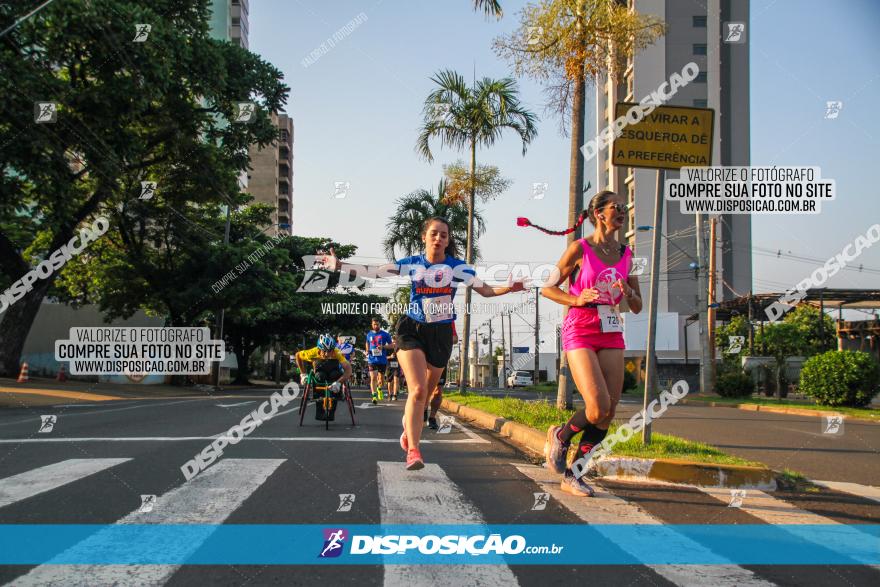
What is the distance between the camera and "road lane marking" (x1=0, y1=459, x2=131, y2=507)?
499 centimetres

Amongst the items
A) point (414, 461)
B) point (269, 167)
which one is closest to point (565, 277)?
point (414, 461)

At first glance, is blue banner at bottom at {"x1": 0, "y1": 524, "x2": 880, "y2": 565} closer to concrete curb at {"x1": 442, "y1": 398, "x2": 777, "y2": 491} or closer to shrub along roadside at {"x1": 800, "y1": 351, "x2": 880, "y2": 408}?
concrete curb at {"x1": 442, "y1": 398, "x2": 777, "y2": 491}

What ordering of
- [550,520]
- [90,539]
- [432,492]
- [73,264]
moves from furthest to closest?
[73,264]
[432,492]
[550,520]
[90,539]

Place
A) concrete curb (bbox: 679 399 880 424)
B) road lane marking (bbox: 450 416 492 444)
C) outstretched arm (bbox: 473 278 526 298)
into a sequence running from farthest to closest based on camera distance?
concrete curb (bbox: 679 399 880 424)
road lane marking (bbox: 450 416 492 444)
outstretched arm (bbox: 473 278 526 298)

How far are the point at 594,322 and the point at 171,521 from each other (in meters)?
3.00

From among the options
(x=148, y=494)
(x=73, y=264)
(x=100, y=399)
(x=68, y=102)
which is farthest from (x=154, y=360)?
(x=148, y=494)

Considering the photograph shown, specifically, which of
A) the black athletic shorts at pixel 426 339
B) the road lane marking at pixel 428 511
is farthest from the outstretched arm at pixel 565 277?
the road lane marking at pixel 428 511

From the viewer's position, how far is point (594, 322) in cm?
531

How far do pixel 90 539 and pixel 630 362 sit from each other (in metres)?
43.7

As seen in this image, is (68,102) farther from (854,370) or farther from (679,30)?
(679,30)

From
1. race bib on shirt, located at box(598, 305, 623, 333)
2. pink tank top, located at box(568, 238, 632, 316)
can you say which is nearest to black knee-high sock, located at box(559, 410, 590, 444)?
race bib on shirt, located at box(598, 305, 623, 333)

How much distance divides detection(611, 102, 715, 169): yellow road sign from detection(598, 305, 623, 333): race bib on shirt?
2.60 m

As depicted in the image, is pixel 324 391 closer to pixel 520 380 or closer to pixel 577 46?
pixel 577 46

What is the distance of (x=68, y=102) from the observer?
65.1 feet
